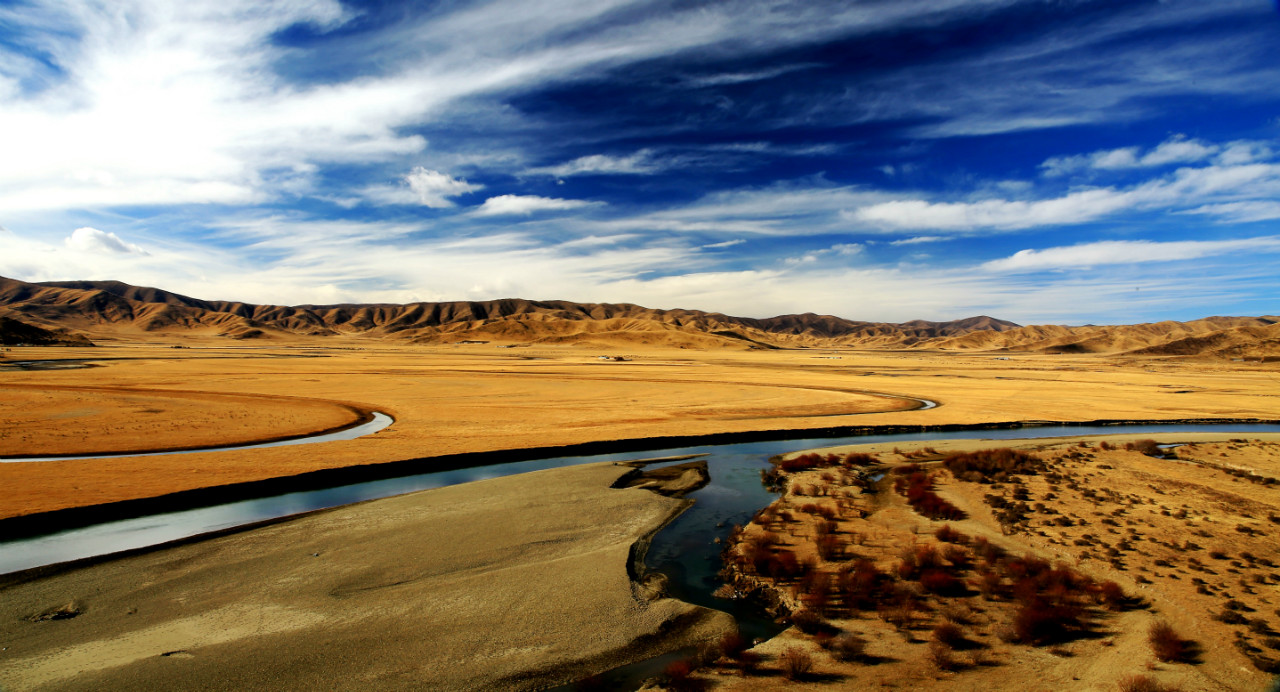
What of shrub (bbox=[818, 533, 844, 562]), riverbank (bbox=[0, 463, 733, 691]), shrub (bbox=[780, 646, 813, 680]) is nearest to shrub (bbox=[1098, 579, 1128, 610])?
shrub (bbox=[818, 533, 844, 562])

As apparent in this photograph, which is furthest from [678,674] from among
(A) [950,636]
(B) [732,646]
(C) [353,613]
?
(C) [353,613]

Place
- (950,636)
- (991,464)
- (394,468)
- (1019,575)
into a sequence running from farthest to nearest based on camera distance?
(991,464), (394,468), (1019,575), (950,636)

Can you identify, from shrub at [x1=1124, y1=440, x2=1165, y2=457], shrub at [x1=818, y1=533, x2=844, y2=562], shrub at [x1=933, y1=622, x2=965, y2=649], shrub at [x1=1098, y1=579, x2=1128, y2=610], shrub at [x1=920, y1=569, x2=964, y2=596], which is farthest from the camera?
shrub at [x1=1124, y1=440, x2=1165, y2=457]

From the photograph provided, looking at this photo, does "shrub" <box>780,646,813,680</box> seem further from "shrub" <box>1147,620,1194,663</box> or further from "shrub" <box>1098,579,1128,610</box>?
"shrub" <box>1098,579,1128,610</box>

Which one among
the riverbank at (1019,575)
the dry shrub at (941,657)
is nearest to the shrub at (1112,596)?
the riverbank at (1019,575)

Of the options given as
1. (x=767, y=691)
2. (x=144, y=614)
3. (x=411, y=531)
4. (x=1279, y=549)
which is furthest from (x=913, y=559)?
(x=144, y=614)

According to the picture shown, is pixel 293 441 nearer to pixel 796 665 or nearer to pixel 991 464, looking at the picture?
pixel 796 665
